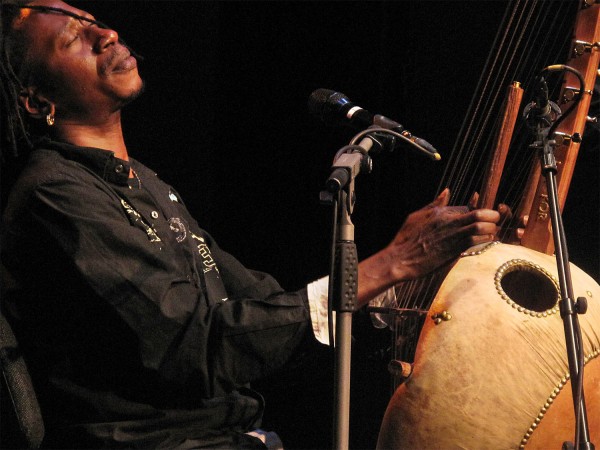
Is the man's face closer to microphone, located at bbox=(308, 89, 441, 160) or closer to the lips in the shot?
the lips

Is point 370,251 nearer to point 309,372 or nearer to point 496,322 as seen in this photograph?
point 309,372

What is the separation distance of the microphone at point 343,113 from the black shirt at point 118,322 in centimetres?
41

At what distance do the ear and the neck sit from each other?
0.05 meters

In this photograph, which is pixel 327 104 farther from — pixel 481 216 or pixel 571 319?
pixel 571 319

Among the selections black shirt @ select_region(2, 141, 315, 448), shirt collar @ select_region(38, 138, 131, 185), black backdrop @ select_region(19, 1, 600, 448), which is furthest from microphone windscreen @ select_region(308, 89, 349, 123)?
black backdrop @ select_region(19, 1, 600, 448)

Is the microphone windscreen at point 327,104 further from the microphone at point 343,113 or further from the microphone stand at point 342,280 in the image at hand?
the microphone stand at point 342,280

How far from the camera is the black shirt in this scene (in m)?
1.74

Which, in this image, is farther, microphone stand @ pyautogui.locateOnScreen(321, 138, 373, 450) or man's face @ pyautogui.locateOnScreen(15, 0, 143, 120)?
man's face @ pyautogui.locateOnScreen(15, 0, 143, 120)

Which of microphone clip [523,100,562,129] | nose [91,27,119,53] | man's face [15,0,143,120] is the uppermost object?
microphone clip [523,100,562,129]

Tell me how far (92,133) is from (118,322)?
2.25ft

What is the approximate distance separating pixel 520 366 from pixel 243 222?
1758 mm

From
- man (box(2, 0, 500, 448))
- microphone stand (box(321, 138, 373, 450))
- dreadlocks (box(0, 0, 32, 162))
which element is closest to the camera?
microphone stand (box(321, 138, 373, 450))

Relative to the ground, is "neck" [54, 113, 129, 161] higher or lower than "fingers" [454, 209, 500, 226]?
lower

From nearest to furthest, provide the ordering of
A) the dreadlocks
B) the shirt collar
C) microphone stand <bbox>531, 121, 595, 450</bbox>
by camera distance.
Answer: microphone stand <bbox>531, 121, 595, 450</bbox> < the shirt collar < the dreadlocks
